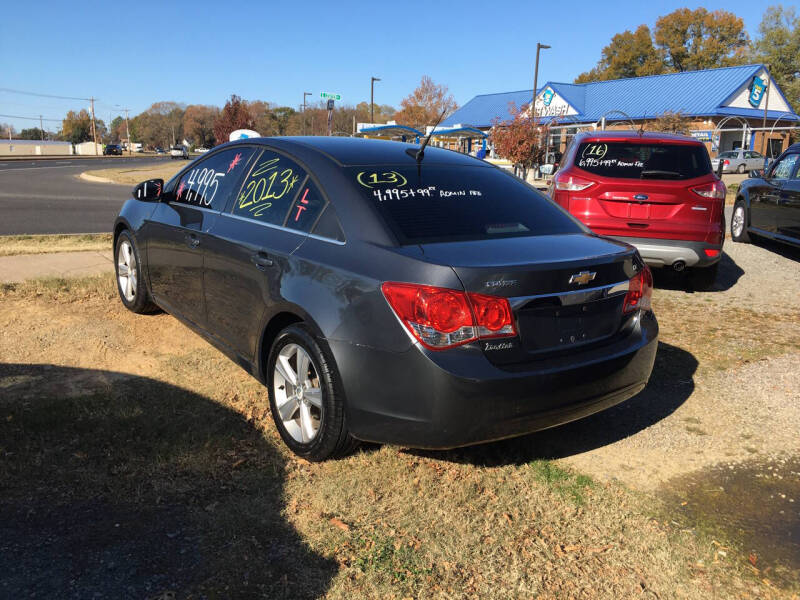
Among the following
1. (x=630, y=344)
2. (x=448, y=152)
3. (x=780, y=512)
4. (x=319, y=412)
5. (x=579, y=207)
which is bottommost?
(x=780, y=512)

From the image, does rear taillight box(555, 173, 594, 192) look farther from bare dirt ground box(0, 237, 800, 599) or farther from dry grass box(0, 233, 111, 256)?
dry grass box(0, 233, 111, 256)

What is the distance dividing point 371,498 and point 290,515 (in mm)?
390

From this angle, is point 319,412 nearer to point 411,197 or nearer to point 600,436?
point 411,197

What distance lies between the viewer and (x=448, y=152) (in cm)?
447

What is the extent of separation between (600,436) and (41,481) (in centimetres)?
295

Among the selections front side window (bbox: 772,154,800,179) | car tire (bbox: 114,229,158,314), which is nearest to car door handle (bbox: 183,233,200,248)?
car tire (bbox: 114,229,158,314)

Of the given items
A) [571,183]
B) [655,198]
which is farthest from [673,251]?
[571,183]

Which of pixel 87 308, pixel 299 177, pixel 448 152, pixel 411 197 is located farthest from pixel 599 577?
pixel 87 308

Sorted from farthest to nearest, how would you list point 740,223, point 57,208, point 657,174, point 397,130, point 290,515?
Result: point 397,130
point 57,208
point 740,223
point 657,174
point 290,515

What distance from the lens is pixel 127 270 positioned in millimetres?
5906

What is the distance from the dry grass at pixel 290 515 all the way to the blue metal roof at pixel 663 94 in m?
41.1

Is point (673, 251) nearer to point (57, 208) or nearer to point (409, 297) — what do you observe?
point (409, 297)

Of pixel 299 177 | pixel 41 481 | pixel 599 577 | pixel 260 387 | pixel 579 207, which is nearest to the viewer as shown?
pixel 599 577

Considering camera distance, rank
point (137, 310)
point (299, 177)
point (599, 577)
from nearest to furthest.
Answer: point (599, 577) < point (299, 177) < point (137, 310)
